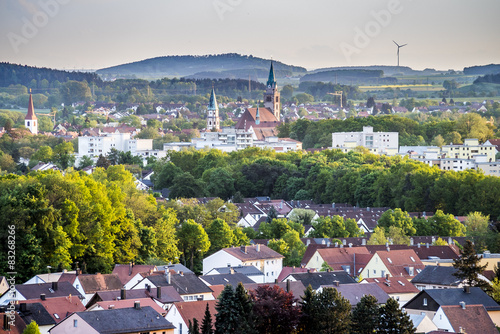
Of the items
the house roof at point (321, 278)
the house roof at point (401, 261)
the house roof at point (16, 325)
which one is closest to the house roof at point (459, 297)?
the house roof at point (321, 278)

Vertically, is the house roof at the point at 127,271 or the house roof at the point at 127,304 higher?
the house roof at the point at 127,304

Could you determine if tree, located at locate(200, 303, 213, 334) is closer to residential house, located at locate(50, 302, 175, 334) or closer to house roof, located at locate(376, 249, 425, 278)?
residential house, located at locate(50, 302, 175, 334)

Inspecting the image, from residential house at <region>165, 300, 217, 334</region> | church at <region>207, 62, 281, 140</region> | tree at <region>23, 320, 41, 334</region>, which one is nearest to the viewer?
tree at <region>23, 320, 41, 334</region>

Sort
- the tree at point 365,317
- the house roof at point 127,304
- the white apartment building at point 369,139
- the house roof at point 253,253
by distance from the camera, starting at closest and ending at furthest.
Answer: the tree at point 365,317
the house roof at point 127,304
the house roof at point 253,253
the white apartment building at point 369,139

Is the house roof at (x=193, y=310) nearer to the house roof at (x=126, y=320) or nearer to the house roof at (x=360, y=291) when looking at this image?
the house roof at (x=126, y=320)

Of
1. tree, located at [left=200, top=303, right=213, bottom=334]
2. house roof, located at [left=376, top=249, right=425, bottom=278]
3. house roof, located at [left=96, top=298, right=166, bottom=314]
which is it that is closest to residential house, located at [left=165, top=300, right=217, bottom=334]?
house roof, located at [left=96, top=298, right=166, bottom=314]

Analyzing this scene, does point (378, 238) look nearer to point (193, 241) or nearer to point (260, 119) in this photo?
point (193, 241)

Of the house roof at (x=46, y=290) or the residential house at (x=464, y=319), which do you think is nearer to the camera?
the residential house at (x=464, y=319)
